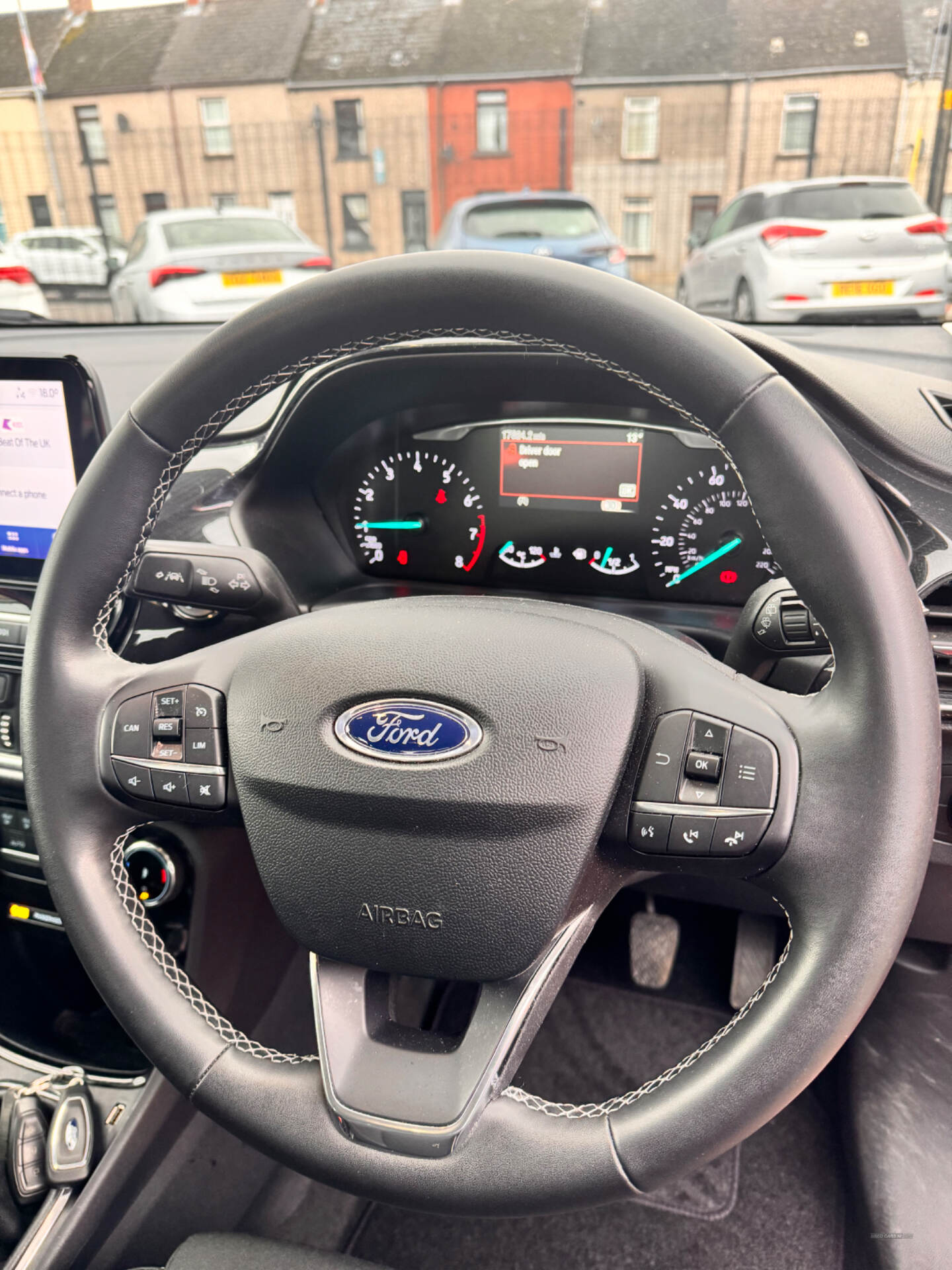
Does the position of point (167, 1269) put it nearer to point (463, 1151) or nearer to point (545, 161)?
point (463, 1151)

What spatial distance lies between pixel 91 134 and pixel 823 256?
2.13 metres

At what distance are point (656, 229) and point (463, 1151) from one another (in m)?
3.73

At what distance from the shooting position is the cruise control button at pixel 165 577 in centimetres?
115

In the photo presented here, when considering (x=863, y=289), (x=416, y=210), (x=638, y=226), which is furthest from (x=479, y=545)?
(x=416, y=210)

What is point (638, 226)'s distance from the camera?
3.84m

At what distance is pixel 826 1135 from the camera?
1.43 meters

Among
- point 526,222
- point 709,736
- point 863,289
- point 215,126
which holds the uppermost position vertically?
point 215,126

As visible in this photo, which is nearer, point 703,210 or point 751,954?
point 751,954

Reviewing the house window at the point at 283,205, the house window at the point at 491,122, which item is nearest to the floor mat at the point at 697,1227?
the house window at the point at 283,205

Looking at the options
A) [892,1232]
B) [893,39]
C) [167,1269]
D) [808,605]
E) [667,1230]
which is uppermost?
[893,39]

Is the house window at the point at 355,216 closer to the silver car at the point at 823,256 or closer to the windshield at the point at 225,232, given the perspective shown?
the windshield at the point at 225,232

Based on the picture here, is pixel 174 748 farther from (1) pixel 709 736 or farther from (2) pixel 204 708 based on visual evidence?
(1) pixel 709 736

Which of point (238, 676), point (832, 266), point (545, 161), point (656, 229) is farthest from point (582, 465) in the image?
point (545, 161)

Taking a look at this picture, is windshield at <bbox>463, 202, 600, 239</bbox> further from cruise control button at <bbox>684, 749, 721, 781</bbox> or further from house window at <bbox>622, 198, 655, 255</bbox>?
cruise control button at <bbox>684, 749, 721, 781</bbox>
